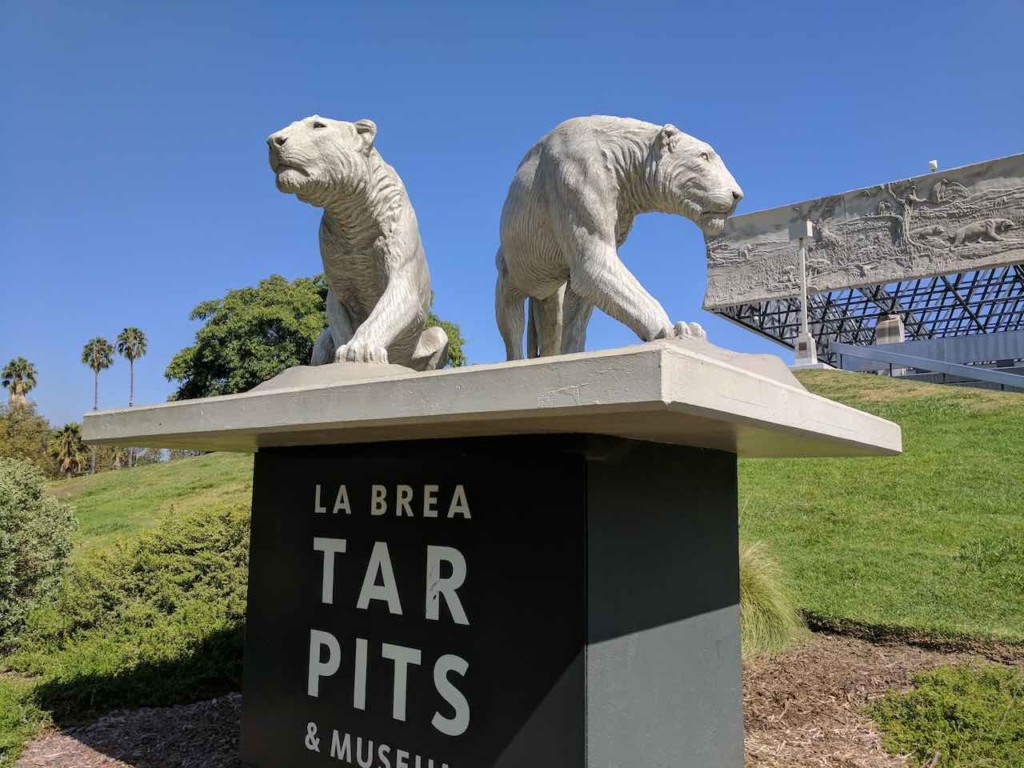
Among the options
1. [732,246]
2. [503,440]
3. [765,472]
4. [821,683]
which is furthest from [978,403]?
[732,246]

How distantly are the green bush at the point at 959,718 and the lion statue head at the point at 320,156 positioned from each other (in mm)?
4080

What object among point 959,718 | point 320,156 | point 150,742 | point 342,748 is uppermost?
point 320,156

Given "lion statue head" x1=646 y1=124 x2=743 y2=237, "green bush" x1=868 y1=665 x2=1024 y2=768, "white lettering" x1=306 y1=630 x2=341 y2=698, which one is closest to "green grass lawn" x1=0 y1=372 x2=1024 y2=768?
"green bush" x1=868 y1=665 x2=1024 y2=768

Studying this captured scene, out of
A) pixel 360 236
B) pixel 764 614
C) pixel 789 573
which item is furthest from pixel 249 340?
pixel 360 236

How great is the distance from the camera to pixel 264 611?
10.5ft

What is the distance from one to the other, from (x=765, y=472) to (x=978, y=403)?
6194mm

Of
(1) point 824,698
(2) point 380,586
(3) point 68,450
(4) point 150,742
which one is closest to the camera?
(2) point 380,586

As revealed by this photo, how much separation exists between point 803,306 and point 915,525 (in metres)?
19.3

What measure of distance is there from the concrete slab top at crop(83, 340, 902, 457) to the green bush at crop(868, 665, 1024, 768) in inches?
75.3

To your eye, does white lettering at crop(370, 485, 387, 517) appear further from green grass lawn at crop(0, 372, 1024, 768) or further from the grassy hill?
the grassy hill

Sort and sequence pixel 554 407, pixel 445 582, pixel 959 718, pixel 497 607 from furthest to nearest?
pixel 959 718 < pixel 445 582 < pixel 497 607 < pixel 554 407

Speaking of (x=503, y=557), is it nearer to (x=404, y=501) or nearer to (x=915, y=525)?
(x=404, y=501)

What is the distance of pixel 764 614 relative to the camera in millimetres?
6043

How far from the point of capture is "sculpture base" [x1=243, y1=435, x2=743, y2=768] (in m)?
2.19
